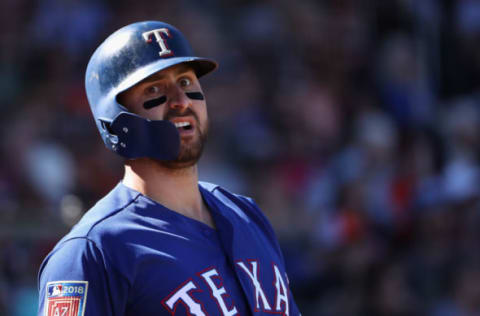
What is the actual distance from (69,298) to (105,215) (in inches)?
12.1

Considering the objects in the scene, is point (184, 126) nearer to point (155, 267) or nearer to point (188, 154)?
point (188, 154)

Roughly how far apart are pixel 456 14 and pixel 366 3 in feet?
3.51

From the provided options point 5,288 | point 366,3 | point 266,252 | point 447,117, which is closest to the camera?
point 266,252

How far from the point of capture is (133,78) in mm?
2799

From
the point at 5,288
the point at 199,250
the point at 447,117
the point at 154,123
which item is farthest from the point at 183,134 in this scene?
the point at 447,117

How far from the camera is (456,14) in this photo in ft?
27.1

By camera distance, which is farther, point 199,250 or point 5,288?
point 5,288

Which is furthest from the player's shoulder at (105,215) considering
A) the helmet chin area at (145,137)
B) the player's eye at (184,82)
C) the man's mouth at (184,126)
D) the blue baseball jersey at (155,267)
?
the player's eye at (184,82)

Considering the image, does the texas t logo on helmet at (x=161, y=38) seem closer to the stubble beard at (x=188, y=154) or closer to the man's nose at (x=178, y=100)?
the man's nose at (x=178, y=100)

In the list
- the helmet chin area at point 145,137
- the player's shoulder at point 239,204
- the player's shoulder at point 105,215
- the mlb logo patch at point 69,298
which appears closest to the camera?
the mlb logo patch at point 69,298

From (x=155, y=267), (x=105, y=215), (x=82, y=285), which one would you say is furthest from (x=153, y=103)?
(x=82, y=285)

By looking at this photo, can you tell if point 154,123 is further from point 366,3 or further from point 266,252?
point 366,3

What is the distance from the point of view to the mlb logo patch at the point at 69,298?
247cm

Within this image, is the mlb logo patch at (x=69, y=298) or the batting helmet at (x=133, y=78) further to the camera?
the batting helmet at (x=133, y=78)
